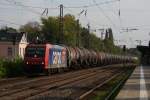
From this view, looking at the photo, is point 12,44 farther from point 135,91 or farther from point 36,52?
point 135,91

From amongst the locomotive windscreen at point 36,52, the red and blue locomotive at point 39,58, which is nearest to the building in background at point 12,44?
the red and blue locomotive at point 39,58

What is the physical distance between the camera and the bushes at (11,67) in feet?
141

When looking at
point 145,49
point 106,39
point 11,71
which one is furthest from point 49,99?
point 106,39

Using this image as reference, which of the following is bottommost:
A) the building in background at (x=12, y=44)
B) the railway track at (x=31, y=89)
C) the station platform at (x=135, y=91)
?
the railway track at (x=31, y=89)

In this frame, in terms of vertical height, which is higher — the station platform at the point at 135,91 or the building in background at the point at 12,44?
the building in background at the point at 12,44

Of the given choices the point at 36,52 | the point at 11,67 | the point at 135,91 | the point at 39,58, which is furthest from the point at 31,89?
the point at 11,67

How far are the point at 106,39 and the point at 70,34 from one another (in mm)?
25754

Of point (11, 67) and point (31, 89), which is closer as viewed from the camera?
point (31, 89)

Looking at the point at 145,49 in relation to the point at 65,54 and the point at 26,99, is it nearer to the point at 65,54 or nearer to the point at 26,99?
the point at 65,54

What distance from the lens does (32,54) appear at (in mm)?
43469

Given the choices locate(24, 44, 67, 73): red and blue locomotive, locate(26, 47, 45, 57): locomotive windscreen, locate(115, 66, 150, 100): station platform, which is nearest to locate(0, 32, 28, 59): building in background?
locate(24, 44, 67, 73): red and blue locomotive

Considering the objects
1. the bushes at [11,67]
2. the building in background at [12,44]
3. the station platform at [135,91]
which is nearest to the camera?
the station platform at [135,91]

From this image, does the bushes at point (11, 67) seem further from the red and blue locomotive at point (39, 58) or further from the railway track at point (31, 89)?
the railway track at point (31, 89)

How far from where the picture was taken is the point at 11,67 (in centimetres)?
4550
